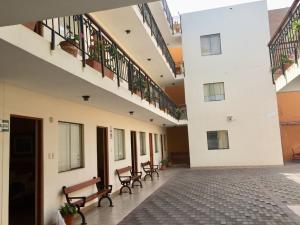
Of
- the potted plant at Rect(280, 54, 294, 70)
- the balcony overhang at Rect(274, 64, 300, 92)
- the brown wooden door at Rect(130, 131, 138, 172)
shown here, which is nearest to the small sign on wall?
the balcony overhang at Rect(274, 64, 300, 92)

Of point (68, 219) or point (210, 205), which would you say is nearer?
point (68, 219)

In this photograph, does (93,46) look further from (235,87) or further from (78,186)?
(235,87)

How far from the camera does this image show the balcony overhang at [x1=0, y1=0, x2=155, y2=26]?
2410 millimetres

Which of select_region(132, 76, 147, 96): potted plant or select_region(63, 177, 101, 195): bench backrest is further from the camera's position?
select_region(132, 76, 147, 96): potted plant

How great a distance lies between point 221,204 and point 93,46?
531 centimetres

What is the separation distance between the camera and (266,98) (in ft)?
56.1

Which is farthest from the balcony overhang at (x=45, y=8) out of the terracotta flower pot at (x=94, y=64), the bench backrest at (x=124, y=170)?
the bench backrest at (x=124, y=170)

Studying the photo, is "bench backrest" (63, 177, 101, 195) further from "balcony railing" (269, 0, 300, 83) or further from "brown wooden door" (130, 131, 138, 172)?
"balcony railing" (269, 0, 300, 83)

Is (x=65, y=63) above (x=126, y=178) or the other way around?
above

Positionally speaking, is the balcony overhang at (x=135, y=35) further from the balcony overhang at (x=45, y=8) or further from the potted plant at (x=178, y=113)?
the balcony overhang at (x=45, y=8)

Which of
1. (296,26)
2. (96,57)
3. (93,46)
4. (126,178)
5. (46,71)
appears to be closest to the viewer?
(46,71)

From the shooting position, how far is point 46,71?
4.44m

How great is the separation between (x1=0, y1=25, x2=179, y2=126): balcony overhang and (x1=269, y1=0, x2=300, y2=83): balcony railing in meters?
4.51

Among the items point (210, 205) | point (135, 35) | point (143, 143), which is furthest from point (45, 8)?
point (143, 143)
